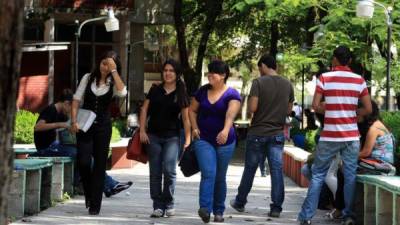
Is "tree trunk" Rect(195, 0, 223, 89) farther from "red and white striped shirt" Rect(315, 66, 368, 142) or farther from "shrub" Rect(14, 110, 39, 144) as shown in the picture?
"red and white striped shirt" Rect(315, 66, 368, 142)

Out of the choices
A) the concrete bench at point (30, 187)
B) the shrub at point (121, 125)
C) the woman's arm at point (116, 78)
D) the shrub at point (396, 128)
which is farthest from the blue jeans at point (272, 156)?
the shrub at point (121, 125)

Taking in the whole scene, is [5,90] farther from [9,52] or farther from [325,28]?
[325,28]

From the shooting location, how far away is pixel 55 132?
35.3 feet

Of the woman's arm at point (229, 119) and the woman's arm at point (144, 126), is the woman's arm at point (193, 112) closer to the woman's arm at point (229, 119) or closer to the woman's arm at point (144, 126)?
the woman's arm at point (229, 119)

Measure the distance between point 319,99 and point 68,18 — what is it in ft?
80.2

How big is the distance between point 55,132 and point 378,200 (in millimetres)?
4489

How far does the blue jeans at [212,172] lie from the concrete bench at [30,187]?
1800mm

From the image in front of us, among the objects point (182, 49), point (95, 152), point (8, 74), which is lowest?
point (182, 49)

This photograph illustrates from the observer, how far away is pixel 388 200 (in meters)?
8.00

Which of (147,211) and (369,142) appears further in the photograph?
(147,211)

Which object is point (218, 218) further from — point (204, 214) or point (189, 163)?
point (189, 163)

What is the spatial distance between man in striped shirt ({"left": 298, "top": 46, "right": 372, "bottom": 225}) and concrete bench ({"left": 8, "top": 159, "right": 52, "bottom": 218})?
2.88 m

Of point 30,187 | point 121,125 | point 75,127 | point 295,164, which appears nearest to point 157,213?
point 75,127

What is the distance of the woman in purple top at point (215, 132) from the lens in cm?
Answer: 877
